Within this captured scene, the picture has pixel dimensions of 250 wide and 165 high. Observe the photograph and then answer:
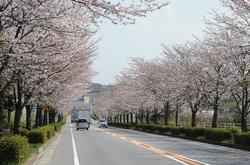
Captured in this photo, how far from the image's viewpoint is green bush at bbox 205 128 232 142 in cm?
3077

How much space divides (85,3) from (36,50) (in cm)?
439

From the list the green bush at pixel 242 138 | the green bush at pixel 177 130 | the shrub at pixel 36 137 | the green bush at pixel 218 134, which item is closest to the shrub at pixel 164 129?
the green bush at pixel 177 130

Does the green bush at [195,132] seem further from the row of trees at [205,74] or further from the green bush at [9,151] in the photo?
the green bush at [9,151]

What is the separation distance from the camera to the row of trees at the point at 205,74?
81.1 ft

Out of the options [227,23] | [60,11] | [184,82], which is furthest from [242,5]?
[184,82]

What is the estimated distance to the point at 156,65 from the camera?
5831 centimetres

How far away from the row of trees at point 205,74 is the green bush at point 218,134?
2.07 m

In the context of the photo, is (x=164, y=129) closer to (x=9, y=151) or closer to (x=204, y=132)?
(x=204, y=132)

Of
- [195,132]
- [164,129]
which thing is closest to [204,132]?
[195,132]

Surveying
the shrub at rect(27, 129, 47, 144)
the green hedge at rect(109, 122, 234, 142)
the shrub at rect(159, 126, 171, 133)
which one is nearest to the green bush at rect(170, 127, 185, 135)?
the green hedge at rect(109, 122, 234, 142)

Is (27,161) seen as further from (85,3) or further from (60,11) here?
(85,3)

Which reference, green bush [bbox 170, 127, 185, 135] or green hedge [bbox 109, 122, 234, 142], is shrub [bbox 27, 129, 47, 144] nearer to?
green hedge [bbox 109, 122, 234, 142]

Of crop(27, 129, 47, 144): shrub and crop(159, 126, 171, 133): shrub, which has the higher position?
crop(159, 126, 171, 133): shrub

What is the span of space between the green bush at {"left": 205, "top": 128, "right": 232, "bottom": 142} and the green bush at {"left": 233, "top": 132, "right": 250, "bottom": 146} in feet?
6.93
